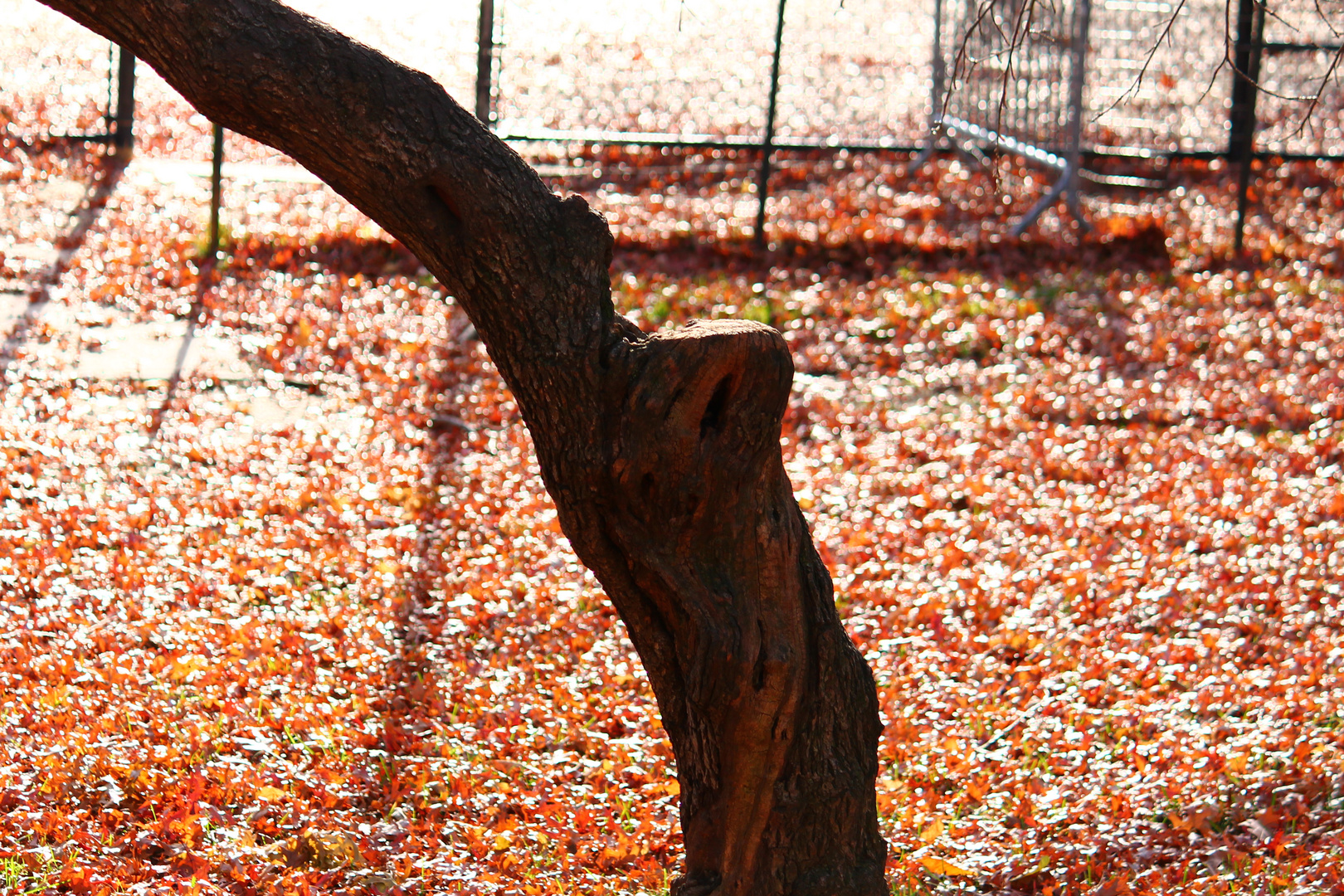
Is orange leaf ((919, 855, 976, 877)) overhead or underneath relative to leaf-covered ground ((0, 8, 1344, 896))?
underneath

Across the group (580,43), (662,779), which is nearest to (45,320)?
(662,779)

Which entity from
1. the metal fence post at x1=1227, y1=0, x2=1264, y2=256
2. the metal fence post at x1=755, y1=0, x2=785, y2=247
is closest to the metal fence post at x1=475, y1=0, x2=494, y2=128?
the metal fence post at x1=755, y1=0, x2=785, y2=247

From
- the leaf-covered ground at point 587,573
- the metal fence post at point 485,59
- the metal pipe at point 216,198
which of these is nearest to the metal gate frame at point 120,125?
the leaf-covered ground at point 587,573

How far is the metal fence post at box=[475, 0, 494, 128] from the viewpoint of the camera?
27.9ft

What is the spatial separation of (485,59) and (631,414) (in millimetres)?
5999

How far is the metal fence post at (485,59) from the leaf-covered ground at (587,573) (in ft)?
5.26

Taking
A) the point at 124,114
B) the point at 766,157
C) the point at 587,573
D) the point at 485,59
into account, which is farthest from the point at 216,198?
the point at 587,573

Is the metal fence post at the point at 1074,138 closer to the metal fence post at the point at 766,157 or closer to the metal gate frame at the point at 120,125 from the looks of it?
the metal fence post at the point at 766,157

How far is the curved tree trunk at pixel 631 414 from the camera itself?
10.6ft

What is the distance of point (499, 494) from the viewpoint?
714 cm

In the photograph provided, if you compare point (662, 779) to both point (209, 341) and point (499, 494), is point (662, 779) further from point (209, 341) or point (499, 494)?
point (209, 341)

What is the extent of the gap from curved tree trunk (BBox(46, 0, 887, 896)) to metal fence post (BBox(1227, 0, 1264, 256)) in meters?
8.80

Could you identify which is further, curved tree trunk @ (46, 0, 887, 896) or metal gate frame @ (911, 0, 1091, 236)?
metal gate frame @ (911, 0, 1091, 236)

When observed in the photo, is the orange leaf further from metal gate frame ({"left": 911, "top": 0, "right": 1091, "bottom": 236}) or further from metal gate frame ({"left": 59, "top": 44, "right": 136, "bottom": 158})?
metal gate frame ({"left": 59, "top": 44, "right": 136, "bottom": 158})
